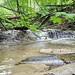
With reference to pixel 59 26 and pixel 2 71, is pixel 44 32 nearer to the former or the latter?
pixel 59 26

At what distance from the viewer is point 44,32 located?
10391mm

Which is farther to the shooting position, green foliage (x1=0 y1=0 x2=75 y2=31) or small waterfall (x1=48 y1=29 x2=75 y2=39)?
small waterfall (x1=48 y1=29 x2=75 y2=39)

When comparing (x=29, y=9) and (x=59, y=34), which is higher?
(x=29, y=9)

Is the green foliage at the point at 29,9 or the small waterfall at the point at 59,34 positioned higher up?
the green foliage at the point at 29,9

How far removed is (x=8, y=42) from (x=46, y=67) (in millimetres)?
4358

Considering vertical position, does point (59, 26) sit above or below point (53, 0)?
below

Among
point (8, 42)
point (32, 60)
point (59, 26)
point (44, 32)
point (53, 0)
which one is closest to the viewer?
point (53, 0)

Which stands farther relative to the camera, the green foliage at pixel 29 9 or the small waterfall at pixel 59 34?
the small waterfall at pixel 59 34

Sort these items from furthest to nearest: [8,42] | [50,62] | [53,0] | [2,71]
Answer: [8,42] < [50,62] < [2,71] < [53,0]

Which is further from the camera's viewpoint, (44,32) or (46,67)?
(44,32)

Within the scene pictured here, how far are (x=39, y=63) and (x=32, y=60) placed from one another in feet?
0.96

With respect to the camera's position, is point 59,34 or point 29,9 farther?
point 59,34

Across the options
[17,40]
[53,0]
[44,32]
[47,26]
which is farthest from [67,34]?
[53,0]

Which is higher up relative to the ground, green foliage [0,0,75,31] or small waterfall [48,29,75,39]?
green foliage [0,0,75,31]
